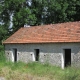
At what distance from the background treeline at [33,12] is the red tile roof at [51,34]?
18.5 feet

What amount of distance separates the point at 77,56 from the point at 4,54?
1089 centimetres

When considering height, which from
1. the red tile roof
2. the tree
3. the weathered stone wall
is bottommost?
the weathered stone wall

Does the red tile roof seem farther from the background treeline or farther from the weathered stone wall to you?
the background treeline

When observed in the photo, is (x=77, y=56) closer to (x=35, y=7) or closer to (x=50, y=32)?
(x=50, y=32)

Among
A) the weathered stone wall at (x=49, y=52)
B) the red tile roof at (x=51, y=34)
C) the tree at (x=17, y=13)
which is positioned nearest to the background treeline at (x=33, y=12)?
the tree at (x=17, y=13)

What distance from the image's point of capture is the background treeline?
3406 cm

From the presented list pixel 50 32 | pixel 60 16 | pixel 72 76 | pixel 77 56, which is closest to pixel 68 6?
pixel 60 16

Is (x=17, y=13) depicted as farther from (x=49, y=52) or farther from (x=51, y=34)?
(x=49, y=52)

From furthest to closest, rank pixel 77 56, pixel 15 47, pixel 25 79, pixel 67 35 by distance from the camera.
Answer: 1. pixel 15 47
2. pixel 67 35
3. pixel 77 56
4. pixel 25 79

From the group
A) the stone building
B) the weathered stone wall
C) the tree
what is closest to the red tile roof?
the stone building

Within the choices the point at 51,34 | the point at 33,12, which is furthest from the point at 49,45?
the point at 33,12

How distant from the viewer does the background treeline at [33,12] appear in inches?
1341

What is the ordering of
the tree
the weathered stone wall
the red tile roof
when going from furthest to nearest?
the tree
the red tile roof
the weathered stone wall

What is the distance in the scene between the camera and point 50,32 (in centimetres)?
2480
